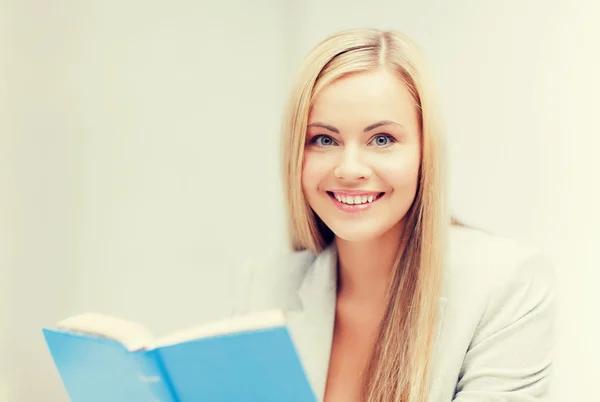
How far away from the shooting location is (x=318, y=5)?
147cm

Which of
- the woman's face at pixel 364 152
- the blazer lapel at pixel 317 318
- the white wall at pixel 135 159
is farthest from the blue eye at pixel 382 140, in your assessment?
the white wall at pixel 135 159

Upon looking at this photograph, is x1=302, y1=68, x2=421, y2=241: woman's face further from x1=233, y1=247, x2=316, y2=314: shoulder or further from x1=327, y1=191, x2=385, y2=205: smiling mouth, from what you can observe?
x1=233, y1=247, x2=316, y2=314: shoulder

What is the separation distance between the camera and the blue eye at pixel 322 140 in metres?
0.90

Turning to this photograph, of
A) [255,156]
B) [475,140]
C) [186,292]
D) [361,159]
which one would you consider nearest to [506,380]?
[361,159]

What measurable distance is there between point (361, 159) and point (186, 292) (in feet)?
2.03

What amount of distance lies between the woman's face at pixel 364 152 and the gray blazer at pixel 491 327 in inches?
5.4

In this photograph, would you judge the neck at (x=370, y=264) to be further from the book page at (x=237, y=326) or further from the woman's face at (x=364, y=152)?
the book page at (x=237, y=326)

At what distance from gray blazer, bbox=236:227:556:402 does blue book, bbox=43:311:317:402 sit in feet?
1.19

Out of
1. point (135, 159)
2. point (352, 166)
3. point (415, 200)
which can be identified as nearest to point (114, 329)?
point (352, 166)

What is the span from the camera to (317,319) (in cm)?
100

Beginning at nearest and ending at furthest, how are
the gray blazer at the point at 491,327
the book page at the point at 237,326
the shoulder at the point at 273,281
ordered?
the book page at the point at 237,326 → the gray blazer at the point at 491,327 → the shoulder at the point at 273,281

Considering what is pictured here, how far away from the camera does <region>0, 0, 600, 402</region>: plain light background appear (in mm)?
994

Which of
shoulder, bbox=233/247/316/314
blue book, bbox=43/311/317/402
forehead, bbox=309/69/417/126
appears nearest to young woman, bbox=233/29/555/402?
forehead, bbox=309/69/417/126

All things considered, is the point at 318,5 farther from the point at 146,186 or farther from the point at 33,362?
the point at 33,362
